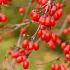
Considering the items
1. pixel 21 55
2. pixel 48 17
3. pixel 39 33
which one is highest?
pixel 48 17

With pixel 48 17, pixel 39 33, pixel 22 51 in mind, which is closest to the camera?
pixel 48 17

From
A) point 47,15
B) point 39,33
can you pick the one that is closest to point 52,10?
point 47,15

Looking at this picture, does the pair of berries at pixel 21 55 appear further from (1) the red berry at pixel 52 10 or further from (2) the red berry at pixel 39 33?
(1) the red berry at pixel 52 10

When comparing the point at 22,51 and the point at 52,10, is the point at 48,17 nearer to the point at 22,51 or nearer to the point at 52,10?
the point at 52,10

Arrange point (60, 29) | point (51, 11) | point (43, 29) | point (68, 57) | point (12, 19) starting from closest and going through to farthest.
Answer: point (51, 11), point (43, 29), point (68, 57), point (60, 29), point (12, 19)

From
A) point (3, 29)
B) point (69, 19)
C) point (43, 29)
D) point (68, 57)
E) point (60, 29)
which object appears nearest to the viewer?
point (43, 29)

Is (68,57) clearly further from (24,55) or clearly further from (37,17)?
(37,17)

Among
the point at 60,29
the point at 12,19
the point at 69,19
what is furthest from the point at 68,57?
the point at 12,19

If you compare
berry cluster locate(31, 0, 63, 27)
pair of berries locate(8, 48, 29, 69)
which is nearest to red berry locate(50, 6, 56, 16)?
berry cluster locate(31, 0, 63, 27)

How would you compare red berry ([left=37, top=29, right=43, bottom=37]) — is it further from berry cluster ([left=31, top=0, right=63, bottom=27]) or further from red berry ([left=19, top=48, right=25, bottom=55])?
red berry ([left=19, top=48, right=25, bottom=55])

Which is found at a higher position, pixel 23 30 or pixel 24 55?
pixel 23 30

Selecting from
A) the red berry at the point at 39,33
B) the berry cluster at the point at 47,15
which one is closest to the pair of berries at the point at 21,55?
the red berry at the point at 39,33
